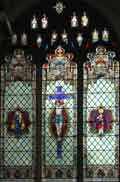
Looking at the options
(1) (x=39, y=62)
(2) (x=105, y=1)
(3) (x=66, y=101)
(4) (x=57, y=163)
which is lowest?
(4) (x=57, y=163)

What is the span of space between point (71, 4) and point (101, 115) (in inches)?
75.9

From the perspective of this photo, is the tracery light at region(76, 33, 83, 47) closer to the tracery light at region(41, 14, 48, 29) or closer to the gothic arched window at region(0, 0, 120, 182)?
the gothic arched window at region(0, 0, 120, 182)

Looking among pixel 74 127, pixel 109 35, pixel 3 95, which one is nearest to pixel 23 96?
pixel 3 95

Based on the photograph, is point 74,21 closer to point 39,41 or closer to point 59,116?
point 39,41

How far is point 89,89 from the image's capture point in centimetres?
1050

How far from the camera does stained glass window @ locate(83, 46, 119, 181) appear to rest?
10.2m

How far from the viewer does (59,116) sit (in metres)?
10.5

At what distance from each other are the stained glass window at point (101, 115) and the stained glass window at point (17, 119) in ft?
2.96

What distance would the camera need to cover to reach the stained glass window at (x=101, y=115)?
10227 millimetres

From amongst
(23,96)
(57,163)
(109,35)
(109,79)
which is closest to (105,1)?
(109,35)

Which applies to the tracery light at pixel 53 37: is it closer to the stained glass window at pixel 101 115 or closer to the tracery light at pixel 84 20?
the tracery light at pixel 84 20

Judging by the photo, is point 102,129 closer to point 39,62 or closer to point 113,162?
point 113,162

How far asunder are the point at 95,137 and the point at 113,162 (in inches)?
19.6

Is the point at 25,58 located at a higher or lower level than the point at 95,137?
higher
